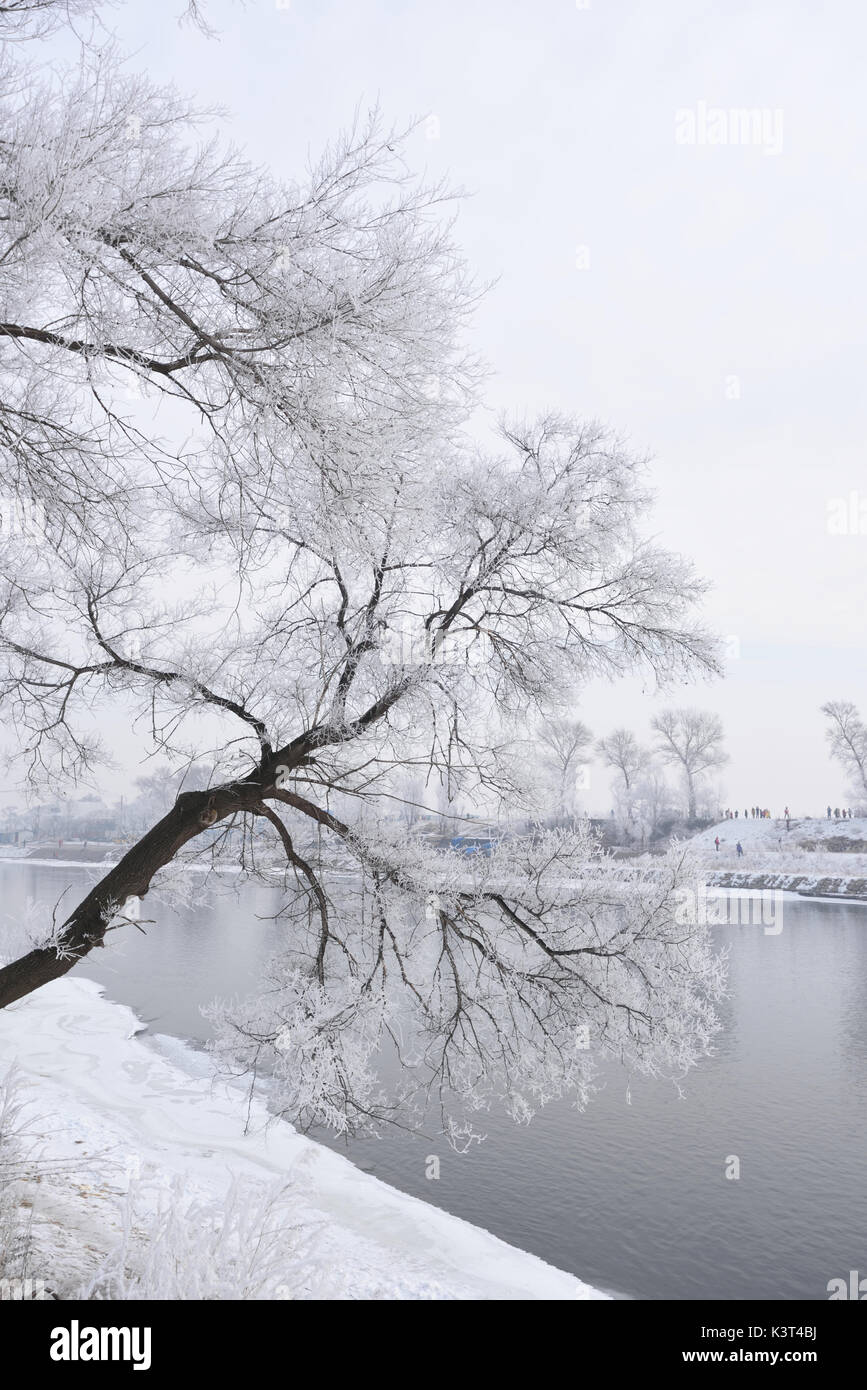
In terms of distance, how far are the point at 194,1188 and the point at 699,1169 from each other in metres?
5.94

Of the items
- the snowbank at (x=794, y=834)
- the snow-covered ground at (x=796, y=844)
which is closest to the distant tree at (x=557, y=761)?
the snow-covered ground at (x=796, y=844)

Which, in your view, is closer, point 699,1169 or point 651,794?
point 699,1169

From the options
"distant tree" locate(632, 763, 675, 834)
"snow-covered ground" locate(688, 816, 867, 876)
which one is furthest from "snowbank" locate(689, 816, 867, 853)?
"distant tree" locate(632, 763, 675, 834)

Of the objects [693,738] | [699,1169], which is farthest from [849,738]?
[699,1169]

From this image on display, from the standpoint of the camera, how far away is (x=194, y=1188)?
27.9ft

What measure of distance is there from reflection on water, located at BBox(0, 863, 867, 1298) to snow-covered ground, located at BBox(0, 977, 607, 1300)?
0.65 m

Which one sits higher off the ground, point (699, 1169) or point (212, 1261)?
point (212, 1261)

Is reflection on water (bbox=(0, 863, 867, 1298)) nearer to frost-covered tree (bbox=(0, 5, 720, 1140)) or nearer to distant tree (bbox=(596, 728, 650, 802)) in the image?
frost-covered tree (bbox=(0, 5, 720, 1140))

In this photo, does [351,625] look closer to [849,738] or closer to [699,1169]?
[699,1169]

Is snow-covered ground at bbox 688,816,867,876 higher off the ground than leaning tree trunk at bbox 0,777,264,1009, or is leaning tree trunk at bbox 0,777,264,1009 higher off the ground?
leaning tree trunk at bbox 0,777,264,1009

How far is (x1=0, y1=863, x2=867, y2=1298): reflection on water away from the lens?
351 inches

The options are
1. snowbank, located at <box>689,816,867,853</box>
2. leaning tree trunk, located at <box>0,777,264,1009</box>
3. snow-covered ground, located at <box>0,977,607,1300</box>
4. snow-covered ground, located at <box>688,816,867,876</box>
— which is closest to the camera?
snow-covered ground, located at <box>0,977,607,1300</box>

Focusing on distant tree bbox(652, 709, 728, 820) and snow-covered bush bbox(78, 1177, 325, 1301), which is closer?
snow-covered bush bbox(78, 1177, 325, 1301)
